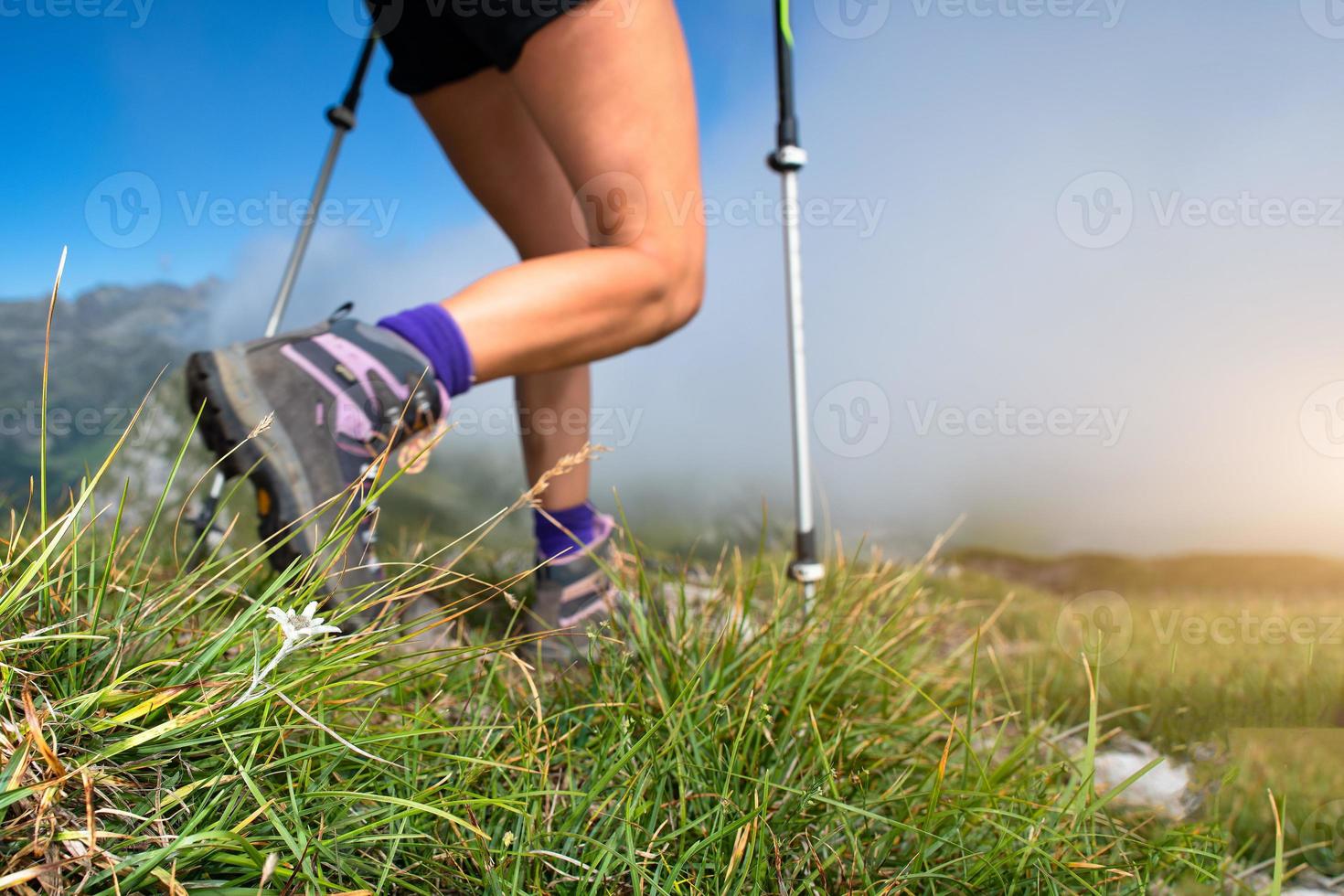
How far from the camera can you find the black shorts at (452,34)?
1.37 metres

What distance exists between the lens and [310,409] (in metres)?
1.25

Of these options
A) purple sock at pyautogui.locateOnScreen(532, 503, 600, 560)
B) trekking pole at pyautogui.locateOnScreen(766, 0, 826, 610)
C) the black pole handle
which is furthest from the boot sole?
the black pole handle

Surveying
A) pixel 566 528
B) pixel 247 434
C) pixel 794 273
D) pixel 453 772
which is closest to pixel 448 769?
pixel 453 772

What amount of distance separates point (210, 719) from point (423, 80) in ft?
5.40

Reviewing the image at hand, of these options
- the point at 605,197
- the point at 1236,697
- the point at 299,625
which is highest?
the point at 605,197

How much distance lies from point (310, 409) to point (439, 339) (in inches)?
8.2

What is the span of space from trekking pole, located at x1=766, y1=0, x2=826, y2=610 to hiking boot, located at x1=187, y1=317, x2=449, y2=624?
77cm

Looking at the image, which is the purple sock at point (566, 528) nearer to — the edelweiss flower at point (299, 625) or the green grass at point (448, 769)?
the green grass at point (448, 769)

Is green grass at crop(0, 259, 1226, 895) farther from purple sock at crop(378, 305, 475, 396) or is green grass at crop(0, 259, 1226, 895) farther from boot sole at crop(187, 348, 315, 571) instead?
purple sock at crop(378, 305, 475, 396)

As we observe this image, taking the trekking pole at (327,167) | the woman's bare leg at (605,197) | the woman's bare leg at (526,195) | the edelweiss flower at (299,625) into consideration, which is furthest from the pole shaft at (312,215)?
the edelweiss flower at (299,625)

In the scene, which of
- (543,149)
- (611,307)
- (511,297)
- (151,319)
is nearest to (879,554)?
(611,307)

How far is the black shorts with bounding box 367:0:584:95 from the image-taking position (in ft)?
4.51

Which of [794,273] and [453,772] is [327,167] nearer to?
[794,273]

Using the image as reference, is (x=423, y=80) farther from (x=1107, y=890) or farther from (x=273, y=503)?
(x=1107, y=890)
